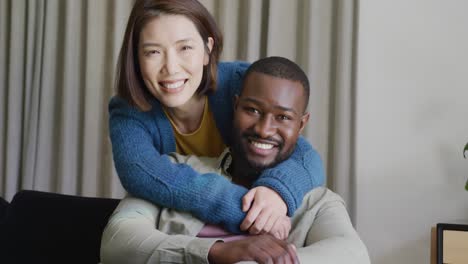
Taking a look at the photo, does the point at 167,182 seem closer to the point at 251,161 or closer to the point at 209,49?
the point at 251,161

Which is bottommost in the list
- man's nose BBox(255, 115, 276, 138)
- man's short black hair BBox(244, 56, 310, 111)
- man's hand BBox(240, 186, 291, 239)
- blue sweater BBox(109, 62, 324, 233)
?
man's hand BBox(240, 186, 291, 239)

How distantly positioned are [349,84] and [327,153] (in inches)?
12.2

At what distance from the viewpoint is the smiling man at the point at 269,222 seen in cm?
104

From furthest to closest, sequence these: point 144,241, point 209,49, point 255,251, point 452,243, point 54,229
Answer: point 452,243
point 54,229
point 209,49
point 144,241
point 255,251

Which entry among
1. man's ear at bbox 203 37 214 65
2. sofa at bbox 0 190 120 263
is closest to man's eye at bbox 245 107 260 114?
man's ear at bbox 203 37 214 65

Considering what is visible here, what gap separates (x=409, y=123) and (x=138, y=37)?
145cm

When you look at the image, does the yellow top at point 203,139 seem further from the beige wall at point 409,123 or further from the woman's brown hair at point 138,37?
the beige wall at point 409,123

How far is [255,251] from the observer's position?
0.93 meters

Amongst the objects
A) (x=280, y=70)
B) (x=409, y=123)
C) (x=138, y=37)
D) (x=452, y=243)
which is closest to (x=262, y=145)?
(x=280, y=70)

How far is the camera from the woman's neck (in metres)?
1.52

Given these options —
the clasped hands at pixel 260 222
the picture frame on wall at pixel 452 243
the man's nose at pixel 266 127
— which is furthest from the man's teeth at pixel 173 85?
the picture frame on wall at pixel 452 243

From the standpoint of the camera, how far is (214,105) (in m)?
1.52

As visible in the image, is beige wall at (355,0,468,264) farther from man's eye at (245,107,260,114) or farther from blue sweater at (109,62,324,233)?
man's eye at (245,107,260,114)

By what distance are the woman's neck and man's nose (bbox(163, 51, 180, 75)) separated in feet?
0.66
